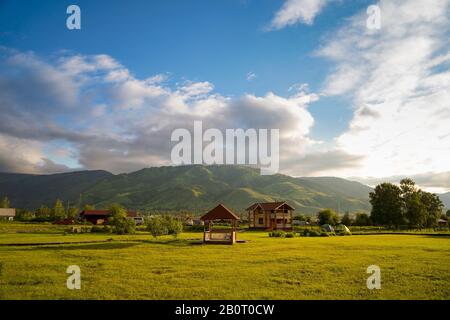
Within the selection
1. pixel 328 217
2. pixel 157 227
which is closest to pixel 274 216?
pixel 328 217

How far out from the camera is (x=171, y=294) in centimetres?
1551

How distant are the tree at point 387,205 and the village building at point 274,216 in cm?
2181

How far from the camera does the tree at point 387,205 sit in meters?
82.2

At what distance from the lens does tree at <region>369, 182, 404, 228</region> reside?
8225 cm

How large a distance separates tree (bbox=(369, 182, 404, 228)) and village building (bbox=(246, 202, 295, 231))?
21807 mm

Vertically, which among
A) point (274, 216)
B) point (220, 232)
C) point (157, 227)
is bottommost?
point (274, 216)

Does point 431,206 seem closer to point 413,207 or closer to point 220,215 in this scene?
point 413,207

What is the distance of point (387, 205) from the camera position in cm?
8325

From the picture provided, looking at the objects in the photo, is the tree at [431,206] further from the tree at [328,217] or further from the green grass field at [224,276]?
the green grass field at [224,276]

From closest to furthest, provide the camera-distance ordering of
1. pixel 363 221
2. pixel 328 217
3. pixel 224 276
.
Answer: pixel 224 276 < pixel 328 217 < pixel 363 221

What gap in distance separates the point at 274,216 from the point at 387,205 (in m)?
28.6

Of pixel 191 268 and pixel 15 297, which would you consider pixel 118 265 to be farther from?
pixel 15 297
